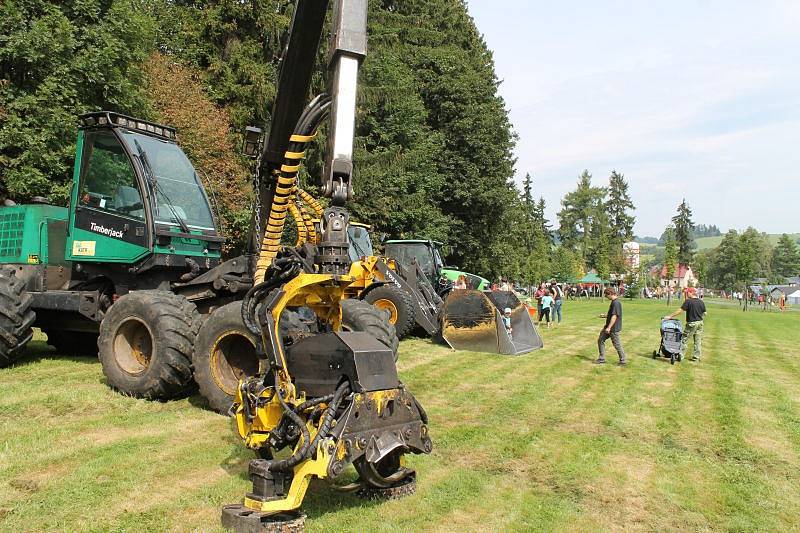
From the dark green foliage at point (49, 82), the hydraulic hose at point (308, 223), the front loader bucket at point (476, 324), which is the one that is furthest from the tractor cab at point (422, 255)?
the hydraulic hose at point (308, 223)

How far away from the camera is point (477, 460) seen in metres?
6.23

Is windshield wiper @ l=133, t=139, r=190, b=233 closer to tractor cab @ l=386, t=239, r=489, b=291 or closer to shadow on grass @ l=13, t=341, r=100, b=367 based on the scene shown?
shadow on grass @ l=13, t=341, r=100, b=367

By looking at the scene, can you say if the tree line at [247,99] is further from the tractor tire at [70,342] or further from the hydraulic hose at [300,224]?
Result: the tractor tire at [70,342]

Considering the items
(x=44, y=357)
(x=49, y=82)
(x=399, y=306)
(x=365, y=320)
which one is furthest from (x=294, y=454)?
(x=49, y=82)

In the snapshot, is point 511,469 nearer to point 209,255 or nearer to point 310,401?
point 310,401

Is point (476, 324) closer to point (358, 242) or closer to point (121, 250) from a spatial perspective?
point (358, 242)

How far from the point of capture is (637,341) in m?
19.1

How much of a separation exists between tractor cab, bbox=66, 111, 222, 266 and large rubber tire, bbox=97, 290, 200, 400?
1064 millimetres

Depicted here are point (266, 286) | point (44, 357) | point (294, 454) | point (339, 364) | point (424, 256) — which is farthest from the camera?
point (424, 256)

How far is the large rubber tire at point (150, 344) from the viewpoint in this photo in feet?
24.3

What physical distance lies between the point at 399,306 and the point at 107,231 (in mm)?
7475

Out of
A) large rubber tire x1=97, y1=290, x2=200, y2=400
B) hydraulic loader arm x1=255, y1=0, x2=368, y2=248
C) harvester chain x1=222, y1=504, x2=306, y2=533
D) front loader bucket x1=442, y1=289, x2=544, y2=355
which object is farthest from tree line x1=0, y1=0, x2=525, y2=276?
harvester chain x1=222, y1=504, x2=306, y2=533

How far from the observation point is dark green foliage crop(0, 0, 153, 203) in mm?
14945

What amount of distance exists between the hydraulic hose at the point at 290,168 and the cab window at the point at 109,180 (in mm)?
2405
